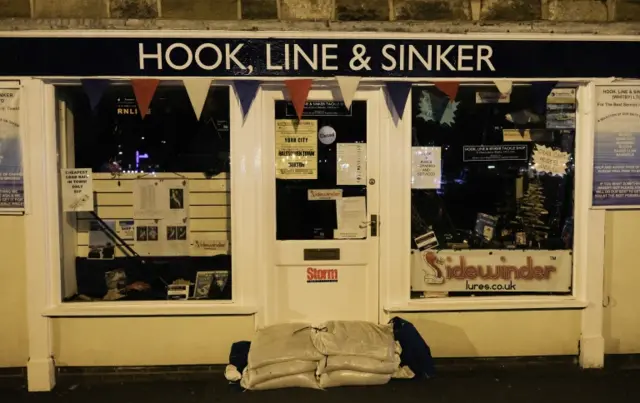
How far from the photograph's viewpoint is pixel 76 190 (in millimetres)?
4977

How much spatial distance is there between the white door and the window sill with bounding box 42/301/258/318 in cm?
31

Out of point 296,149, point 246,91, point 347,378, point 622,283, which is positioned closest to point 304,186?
point 296,149

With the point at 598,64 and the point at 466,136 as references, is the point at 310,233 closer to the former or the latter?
the point at 466,136

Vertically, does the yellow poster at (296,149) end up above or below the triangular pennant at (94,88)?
below

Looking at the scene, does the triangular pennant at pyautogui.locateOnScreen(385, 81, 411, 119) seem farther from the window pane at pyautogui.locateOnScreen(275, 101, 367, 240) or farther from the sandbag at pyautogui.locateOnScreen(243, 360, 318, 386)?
the sandbag at pyautogui.locateOnScreen(243, 360, 318, 386)

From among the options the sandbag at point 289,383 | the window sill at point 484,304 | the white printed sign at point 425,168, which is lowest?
the sandbag at point 289,383

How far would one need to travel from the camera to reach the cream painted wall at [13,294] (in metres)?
4.80

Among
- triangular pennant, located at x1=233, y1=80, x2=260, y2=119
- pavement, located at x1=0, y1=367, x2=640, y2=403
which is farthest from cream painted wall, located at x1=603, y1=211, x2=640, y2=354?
triangular pennant, located at x1=233, y1=80, x2=260, y2=119

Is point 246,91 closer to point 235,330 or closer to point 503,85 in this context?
point 235,330

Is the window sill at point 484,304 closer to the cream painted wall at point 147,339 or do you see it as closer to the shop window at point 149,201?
the cream painted wall at point 147,339

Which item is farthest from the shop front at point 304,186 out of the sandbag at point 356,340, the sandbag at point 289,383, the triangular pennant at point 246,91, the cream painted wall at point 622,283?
Result: the sandbag at point 289,383

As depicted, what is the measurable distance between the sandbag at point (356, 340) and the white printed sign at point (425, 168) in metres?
1.22

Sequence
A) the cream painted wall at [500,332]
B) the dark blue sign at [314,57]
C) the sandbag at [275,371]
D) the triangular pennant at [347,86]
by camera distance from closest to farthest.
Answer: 1. the sandbag at [275,371]
2. the dark blue sign at [314,57]
3. the triangular pennant at [347,86]
4. the cream painted wall at [500,332]

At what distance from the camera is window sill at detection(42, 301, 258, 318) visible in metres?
4.87
